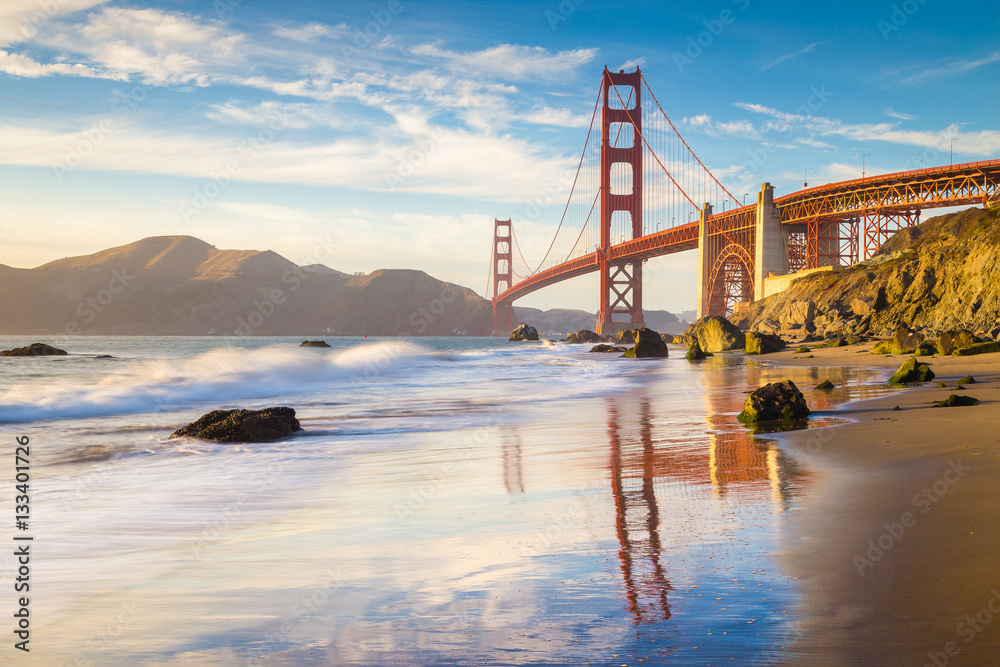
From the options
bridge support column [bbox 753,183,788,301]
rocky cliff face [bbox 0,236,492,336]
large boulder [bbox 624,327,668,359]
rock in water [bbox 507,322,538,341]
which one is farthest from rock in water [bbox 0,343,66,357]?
rocky cliff face [bbox 0,236,492,336]

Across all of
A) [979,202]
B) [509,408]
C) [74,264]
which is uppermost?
[74,264]

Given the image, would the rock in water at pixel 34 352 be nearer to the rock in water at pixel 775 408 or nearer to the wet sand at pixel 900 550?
the rock in water at pixel 775 408

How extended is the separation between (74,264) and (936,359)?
195738mm

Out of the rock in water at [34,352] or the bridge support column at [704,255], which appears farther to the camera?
the bridge support column at [704,255]

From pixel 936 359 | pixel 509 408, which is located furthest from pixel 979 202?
pixel 509 408

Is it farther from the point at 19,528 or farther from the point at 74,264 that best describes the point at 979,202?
the point at 74,264

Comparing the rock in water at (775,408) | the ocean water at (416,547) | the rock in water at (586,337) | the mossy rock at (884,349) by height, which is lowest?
the ocean water at (416,547)

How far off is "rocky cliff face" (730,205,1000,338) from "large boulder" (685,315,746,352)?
432 cm

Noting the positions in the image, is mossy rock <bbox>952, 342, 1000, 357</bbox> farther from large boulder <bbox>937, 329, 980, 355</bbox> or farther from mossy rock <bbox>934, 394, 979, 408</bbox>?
mossy rock <bbox>934, 394, 979, 408</bbox>

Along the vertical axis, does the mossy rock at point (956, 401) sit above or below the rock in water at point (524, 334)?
below

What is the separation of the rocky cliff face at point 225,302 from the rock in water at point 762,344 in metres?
114

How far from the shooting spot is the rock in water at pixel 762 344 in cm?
3153

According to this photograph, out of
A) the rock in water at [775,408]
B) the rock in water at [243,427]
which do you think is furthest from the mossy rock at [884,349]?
the rock in water at [243,427]

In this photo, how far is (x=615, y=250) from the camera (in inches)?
2771
